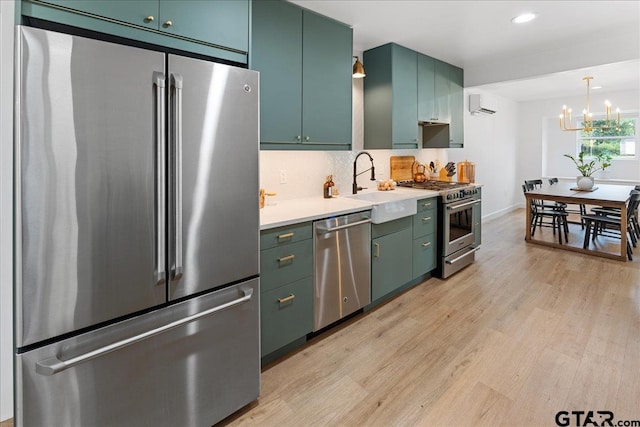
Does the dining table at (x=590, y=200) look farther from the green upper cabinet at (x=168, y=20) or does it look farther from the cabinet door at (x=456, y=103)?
A: the green upper cabinet at (x=168, y=20)

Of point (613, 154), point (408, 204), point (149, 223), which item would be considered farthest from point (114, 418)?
point (613, 154)

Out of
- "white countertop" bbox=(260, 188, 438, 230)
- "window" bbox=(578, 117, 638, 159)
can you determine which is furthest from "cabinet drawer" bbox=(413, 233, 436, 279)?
"window" bbox=(578, 117, 638, 159)

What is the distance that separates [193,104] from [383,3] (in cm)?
192

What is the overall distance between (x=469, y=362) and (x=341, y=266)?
3.40ft

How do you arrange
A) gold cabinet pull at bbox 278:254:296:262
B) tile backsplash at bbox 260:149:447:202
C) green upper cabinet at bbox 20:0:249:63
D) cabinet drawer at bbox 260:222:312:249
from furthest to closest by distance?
tile backsplash at bbox 260:149:447:202
gold cabinet pull at bbox 278:254:296:262
cabinet drawer at bbox 260:222:312:249
green upper cabinet at bbox 20:0:249:63

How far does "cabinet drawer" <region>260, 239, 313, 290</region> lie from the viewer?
2133 mm

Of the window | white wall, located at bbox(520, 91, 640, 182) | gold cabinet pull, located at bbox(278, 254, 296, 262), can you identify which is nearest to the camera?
gold cabinet pull, located at bbox(278, 254, 296, 262)

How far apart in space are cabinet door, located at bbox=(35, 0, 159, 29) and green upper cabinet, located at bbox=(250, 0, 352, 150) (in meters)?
0.82

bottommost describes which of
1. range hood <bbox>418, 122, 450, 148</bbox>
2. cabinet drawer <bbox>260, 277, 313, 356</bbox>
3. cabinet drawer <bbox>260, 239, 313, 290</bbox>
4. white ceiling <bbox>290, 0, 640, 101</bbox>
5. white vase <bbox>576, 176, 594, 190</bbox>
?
cabinet drawer <bbox>260, 277, 313, 356</bbox>

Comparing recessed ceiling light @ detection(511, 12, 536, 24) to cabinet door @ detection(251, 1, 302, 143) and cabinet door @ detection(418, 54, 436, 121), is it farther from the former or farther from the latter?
cabinet door @ detection(251, 1, 302, 143)

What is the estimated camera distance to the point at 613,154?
7.14 meters

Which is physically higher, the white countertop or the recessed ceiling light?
the recessed ceiling light

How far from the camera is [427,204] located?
3520mm

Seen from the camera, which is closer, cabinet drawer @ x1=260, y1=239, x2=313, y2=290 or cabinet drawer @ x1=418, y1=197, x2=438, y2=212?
cabinet drawer @ x1=260, y1=239, x2=313, y2=290
